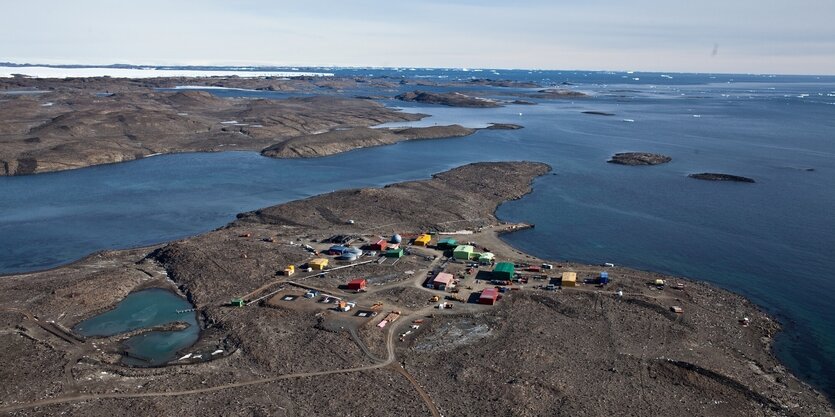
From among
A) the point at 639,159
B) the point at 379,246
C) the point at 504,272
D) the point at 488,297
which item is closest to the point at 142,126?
the point at 379,246

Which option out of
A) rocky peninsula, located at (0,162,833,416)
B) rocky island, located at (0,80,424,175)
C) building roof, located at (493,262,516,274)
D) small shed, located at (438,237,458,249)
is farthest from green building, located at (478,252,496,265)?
rocky island, located at (0,80,424,175)

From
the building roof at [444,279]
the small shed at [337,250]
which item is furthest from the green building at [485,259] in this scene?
the small shed at [337,250]

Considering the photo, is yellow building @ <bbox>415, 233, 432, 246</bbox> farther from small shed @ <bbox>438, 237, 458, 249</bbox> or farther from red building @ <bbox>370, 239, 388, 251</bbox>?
red building @ <bbox>370, 239, 388, 251</bbox>

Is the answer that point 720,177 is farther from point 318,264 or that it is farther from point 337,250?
point 318,264

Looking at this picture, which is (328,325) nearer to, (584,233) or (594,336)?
(594,336)

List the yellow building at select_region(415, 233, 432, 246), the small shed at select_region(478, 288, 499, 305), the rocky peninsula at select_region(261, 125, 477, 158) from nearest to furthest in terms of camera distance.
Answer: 1. the small shed at select_region(478, 288, 499, 305)
2. the yellow building at select_region(415, 233, 432, 246)
3. the rocky peninsula at select_region(261, 125, 477, 158)
